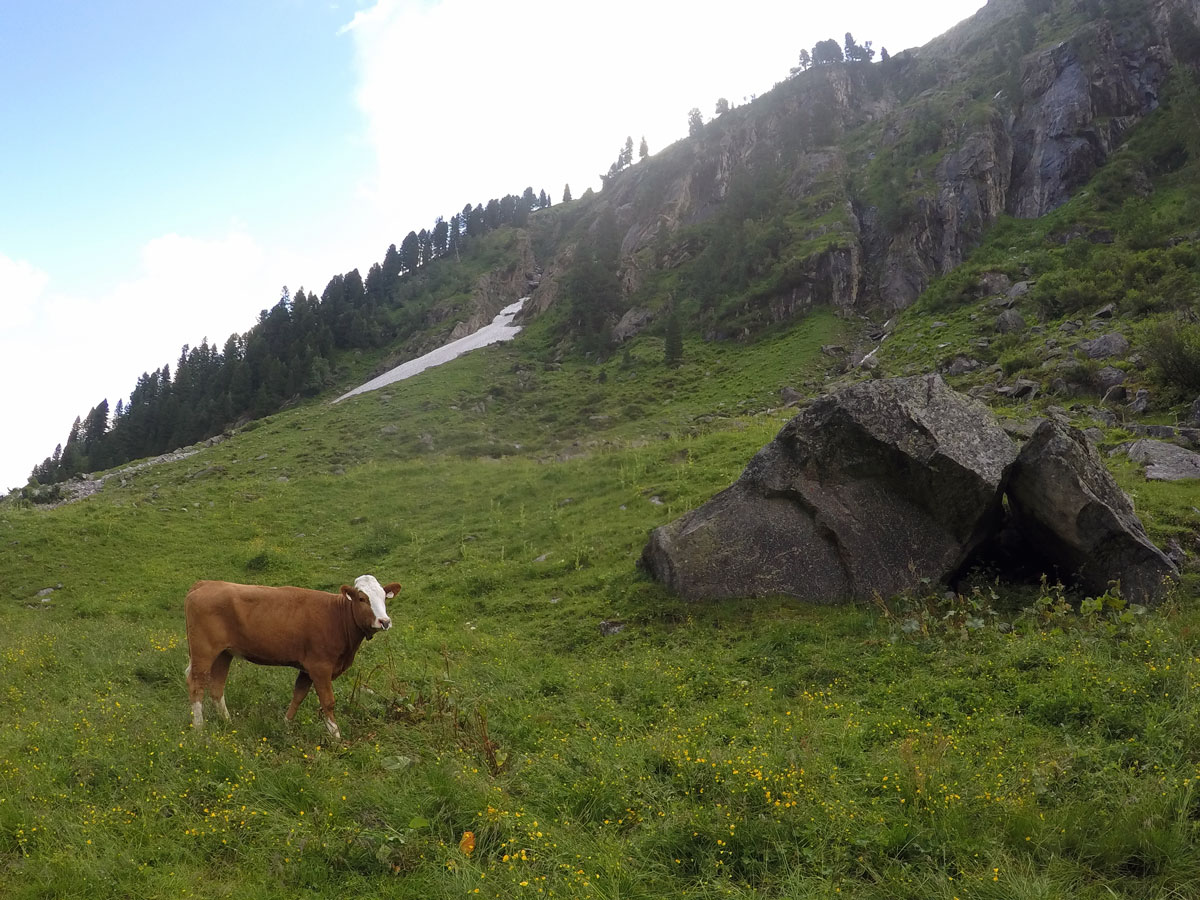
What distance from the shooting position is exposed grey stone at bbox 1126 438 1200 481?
48.5 feet

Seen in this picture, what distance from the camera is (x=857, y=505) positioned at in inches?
482

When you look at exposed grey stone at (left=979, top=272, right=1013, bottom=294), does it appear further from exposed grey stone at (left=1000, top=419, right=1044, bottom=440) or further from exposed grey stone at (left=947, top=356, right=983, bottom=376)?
exposed grey stone at (left=1000, top=419, right=1044, bottom=440)

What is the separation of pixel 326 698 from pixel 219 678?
4.97ft

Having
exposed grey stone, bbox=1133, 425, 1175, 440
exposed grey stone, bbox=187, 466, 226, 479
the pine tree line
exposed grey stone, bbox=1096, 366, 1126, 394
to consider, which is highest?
the pine tree line

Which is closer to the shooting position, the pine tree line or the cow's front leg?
the cow's front leg

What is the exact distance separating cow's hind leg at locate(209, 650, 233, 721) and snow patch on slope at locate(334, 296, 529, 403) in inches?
2099

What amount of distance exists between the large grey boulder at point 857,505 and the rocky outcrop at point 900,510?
0.06 feet

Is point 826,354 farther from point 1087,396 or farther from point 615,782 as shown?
point 615,782

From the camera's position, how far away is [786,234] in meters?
60.9

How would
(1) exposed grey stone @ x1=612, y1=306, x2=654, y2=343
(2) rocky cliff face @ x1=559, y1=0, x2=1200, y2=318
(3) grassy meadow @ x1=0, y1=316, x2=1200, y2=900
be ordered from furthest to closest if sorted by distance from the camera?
(1) exposed grey stone @ x1=612, y1=306, x2=654, y2=343 → (2) rocky cliff face @ x1=559, y1=0, x2=1200, y2=318 → (3) grassy meadow @ x1=0, y1=316, x2=1200, y2=900

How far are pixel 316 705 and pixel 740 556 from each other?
7.27 meters

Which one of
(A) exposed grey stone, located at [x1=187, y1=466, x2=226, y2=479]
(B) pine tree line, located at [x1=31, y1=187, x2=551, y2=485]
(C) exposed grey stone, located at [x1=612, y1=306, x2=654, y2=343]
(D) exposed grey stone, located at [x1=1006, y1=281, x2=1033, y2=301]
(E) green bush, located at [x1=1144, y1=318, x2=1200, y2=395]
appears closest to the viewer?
(E) green bush, located at [x1=1144, y1=318, x2=1200, y2=395]

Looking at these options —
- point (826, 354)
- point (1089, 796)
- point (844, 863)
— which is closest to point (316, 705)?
point (844, 863)

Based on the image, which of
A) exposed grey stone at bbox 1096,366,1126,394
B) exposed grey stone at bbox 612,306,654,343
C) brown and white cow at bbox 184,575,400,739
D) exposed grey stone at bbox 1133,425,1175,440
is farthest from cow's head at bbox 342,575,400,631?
exposed grey stone at bbox 612,306,654,343
